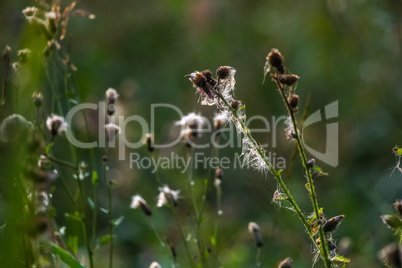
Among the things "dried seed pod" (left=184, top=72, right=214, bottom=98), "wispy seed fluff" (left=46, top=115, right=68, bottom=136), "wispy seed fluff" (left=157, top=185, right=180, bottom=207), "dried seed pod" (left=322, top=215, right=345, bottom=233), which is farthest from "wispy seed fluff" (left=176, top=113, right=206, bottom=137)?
"dried seed pod" (left=322, top=215, right=345, bottom=233)

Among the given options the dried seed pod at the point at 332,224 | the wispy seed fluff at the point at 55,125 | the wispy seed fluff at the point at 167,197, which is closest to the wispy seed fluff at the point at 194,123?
the wispy seed fluff at the point at 167,197

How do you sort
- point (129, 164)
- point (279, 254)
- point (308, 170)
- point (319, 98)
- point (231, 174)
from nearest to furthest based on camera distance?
1. point (308, 170)
2. point (279, 254)
3. point (129, 164)
4. point (231, 174)
5. point (319, 98)

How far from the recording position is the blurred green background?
7.01 feet

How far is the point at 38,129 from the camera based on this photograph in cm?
108

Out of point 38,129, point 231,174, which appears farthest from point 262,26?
point 38,129

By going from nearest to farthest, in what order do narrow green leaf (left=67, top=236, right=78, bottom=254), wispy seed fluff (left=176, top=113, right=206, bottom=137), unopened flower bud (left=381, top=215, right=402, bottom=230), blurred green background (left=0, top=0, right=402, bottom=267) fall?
unopened flower bud (left=381, top=215, right=402, bottom=230) → narrow green leaf (left=67, top=236, right=78, bottom=254) → wispy seed fluff (left=176, top=113, right=206, bottom=137) → blurred green background (left=0, top=0, right=402, bottom=267)

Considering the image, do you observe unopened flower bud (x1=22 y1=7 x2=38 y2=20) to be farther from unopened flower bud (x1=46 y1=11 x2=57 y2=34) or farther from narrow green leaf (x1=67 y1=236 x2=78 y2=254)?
narrow green leaf (x1=67 y1=236 x2=78 y2=254)

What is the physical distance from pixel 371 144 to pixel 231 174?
0.67m

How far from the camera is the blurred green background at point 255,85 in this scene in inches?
84.1

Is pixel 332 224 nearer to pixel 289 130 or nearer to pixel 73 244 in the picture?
pixel 289 130

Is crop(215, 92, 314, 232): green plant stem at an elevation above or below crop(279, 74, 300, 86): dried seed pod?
below

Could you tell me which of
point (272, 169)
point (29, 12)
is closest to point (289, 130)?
point (272, 169)

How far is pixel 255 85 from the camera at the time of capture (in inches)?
117

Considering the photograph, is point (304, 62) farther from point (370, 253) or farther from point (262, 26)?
point (370, 253)
